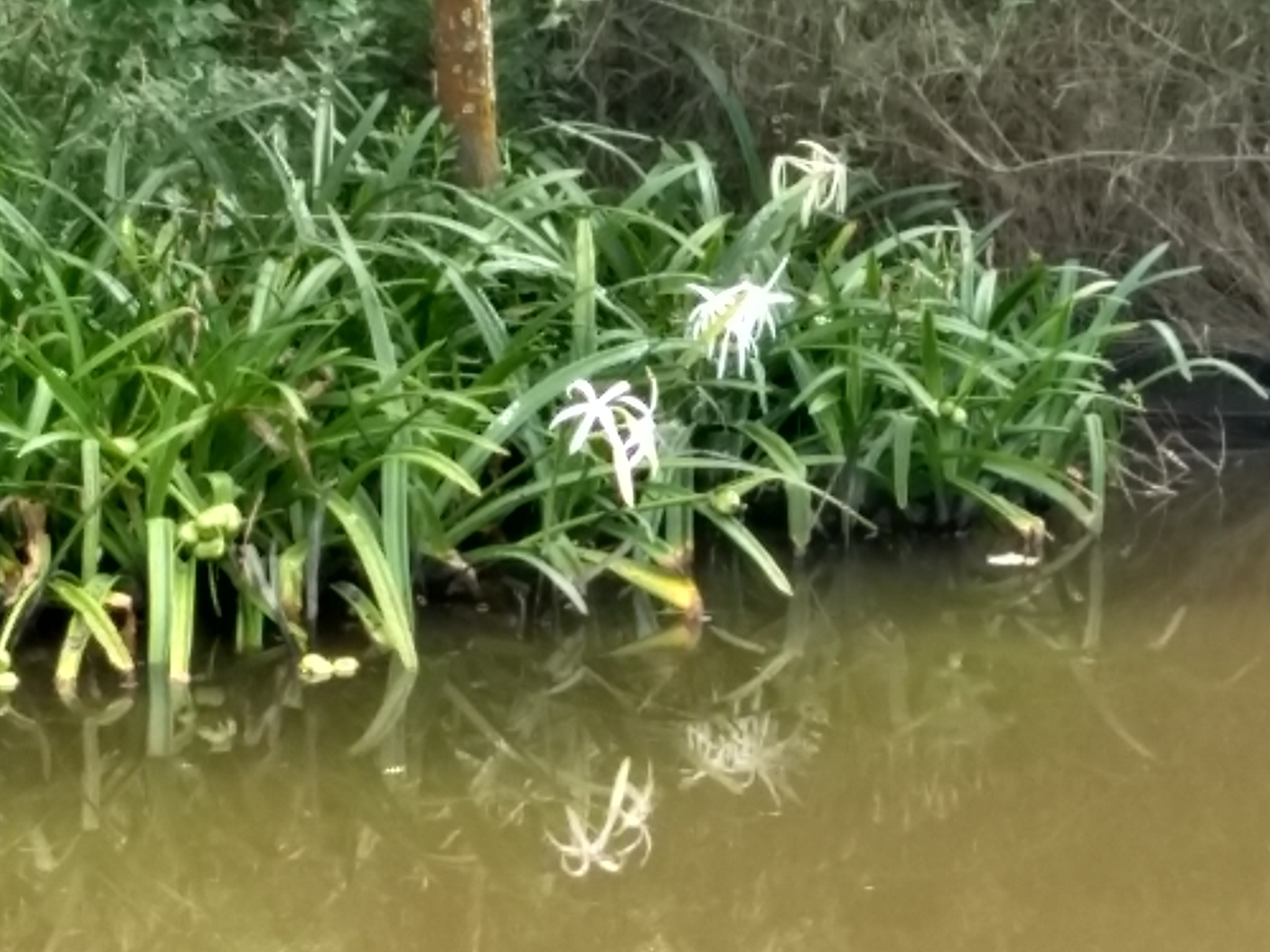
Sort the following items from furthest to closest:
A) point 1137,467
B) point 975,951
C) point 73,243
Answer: point 1137,467
point 73,243
point 975,951

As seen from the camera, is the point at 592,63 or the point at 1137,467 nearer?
the point at 1137,467

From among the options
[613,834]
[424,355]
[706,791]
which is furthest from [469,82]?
[613,834]

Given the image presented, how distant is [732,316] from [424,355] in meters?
0.67

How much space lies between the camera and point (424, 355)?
440 cm

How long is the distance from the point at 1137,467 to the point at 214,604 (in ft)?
9.82

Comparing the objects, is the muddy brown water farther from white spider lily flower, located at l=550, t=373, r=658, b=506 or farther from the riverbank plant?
white spider lily flower, located at l=550, t=373, r=658, b=506

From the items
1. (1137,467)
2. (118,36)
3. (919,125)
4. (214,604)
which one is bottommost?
(1137,467)

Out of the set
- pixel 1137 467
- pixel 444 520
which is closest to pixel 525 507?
pixel 444 520

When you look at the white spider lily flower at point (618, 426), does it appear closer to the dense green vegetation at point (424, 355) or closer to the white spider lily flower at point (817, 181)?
the dense green vegetation at point (424, 355)

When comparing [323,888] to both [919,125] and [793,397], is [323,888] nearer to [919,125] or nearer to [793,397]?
[793,397]

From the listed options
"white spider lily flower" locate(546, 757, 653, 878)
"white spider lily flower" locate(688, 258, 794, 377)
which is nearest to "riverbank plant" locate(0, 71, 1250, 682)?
"white spider lily flower" locate(688, 258, 794, 377)

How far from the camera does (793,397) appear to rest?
519 cm

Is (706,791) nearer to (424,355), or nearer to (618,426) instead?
(618,426)

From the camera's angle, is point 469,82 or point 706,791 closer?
point 706,791
